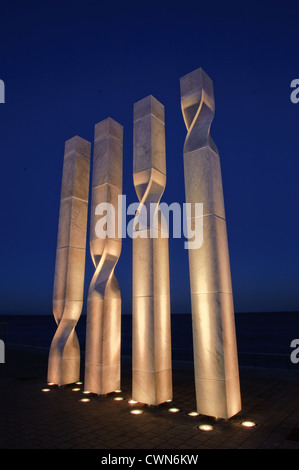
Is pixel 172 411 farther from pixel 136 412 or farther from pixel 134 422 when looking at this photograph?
pixel 134 422

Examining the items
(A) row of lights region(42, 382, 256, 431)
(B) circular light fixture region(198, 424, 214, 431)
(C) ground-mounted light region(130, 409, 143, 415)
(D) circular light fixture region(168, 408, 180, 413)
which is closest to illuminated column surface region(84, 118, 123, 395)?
(A) row of lights region(42, 382, 256, 431)

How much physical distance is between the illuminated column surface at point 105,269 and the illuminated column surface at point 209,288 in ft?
10.8

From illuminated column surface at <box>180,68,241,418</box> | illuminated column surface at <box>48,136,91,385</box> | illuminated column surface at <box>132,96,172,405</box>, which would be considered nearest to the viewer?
illuminated column surface at <box>180,68,241,418</box>

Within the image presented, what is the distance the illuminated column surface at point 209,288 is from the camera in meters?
7.61

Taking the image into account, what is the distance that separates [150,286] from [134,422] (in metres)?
3.44

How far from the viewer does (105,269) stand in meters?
10.8

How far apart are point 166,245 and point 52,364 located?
20.4 feet

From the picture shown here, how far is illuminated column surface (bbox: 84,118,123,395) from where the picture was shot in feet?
33.0

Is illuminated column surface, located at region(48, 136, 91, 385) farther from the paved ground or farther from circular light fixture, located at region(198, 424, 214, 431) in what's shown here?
circular light fixture, located at region(198, 424, 214, 431)

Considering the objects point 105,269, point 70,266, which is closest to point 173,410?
point 105,269

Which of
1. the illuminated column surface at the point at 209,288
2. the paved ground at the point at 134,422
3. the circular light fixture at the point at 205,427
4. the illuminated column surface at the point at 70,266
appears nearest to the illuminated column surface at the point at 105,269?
the paved ground at the point at 134,422

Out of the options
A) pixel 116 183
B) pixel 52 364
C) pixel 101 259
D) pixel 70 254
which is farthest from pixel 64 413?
pixel 116 183

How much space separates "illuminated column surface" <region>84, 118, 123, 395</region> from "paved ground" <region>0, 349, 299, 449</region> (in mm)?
817

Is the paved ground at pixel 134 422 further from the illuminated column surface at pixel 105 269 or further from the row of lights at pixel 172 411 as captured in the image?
the illuminated column surface at pixel 105 269
